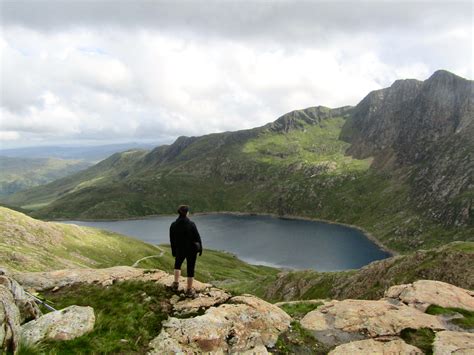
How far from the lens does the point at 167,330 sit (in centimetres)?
1731

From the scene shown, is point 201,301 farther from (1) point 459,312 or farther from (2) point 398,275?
(2) point 398,275

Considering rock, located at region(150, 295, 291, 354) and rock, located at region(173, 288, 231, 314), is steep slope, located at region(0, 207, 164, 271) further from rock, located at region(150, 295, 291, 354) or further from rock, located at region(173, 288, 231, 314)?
rock, located at region(150, 295, 291, 354)

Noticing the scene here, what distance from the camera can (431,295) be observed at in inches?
1011

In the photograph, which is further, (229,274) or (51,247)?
(229,274)

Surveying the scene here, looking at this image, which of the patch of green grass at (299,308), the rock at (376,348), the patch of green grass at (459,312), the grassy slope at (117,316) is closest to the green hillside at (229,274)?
the patch of green grass at (299,308)

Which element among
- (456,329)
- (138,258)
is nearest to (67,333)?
(456,329)

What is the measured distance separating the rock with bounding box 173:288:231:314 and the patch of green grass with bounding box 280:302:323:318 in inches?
215

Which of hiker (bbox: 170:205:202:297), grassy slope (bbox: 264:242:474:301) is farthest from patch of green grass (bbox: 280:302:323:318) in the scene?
grassy slope (bbox: 264:242:474:301)

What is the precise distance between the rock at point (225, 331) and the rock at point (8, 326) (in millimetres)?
5474

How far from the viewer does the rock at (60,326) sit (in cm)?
1443

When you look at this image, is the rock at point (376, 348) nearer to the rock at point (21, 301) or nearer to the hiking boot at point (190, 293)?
the hiking boot at point (190, 293)

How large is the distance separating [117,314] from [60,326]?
11.5 feet

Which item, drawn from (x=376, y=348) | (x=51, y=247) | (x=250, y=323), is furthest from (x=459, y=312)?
(x=51, y=247)

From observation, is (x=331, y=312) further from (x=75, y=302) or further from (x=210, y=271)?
(x=210, y=271)
